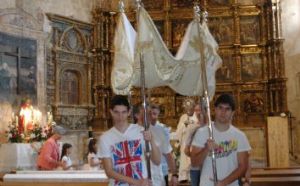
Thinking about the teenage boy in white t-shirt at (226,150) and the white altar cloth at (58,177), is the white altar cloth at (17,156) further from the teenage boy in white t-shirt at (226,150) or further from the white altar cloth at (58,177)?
the teenage boy in white t-shirt at (226,150)

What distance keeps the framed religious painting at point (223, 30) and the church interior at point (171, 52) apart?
3 centimetres

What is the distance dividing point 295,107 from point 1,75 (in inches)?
380

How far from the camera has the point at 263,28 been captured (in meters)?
16.4

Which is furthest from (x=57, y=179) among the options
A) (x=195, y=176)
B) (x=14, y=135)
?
(x=14, y=135)

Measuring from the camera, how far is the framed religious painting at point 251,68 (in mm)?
16281

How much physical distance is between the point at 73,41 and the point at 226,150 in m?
12.6

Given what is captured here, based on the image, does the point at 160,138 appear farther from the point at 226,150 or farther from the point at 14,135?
the point at 14,135

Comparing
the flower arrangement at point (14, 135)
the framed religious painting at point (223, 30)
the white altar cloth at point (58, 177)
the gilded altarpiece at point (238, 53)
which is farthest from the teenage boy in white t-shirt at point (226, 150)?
the framed religious painting at point (223, 30)

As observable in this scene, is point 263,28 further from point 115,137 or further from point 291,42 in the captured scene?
point 115,137

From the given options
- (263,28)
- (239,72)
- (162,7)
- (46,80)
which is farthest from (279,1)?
(46,80)

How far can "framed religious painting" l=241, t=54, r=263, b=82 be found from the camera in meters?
16.3

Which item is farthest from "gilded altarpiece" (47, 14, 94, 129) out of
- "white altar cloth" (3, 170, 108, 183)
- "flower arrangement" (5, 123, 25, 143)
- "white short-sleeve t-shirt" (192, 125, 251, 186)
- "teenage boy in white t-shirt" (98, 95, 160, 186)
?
"white short-sleeve t-shirt" (192, 125, 251, 186)

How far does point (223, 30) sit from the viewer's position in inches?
654

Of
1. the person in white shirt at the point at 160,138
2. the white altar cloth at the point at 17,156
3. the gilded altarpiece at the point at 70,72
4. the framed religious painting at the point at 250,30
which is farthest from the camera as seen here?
the framed religious painting at the point at 250,30
